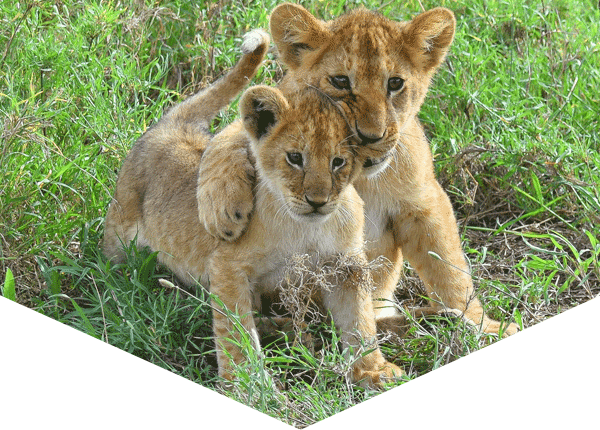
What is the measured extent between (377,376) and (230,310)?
1.87 feet

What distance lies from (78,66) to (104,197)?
27.1 inches

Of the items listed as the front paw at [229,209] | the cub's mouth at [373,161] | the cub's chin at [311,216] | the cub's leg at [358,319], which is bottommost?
the cub's leg at [358,319]

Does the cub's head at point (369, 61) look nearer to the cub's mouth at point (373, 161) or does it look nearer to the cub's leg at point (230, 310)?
the cub's mouth at point (373, 161)

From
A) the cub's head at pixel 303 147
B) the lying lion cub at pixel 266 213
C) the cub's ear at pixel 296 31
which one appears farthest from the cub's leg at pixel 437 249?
the cub's ear at pixel 296 31

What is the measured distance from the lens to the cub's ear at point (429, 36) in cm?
374

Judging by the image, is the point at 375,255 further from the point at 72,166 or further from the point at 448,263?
the point at 72,166

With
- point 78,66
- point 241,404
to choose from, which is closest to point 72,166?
point 78,66

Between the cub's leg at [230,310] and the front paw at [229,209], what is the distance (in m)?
0.11

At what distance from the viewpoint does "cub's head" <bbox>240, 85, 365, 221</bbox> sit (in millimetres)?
3322

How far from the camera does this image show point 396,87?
11.9ft

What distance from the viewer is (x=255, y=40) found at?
3943 millimetres

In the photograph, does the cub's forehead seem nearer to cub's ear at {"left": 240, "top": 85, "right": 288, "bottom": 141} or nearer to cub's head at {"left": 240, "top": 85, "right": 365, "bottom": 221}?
cub's head at {"left": 240, "top": 85, "right": 365, "bottom": 221}

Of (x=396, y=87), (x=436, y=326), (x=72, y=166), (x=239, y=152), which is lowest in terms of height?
(x=436, y=326)

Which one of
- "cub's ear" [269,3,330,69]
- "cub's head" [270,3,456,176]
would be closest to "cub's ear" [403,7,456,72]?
"cub's head" [270,3,456,176]
